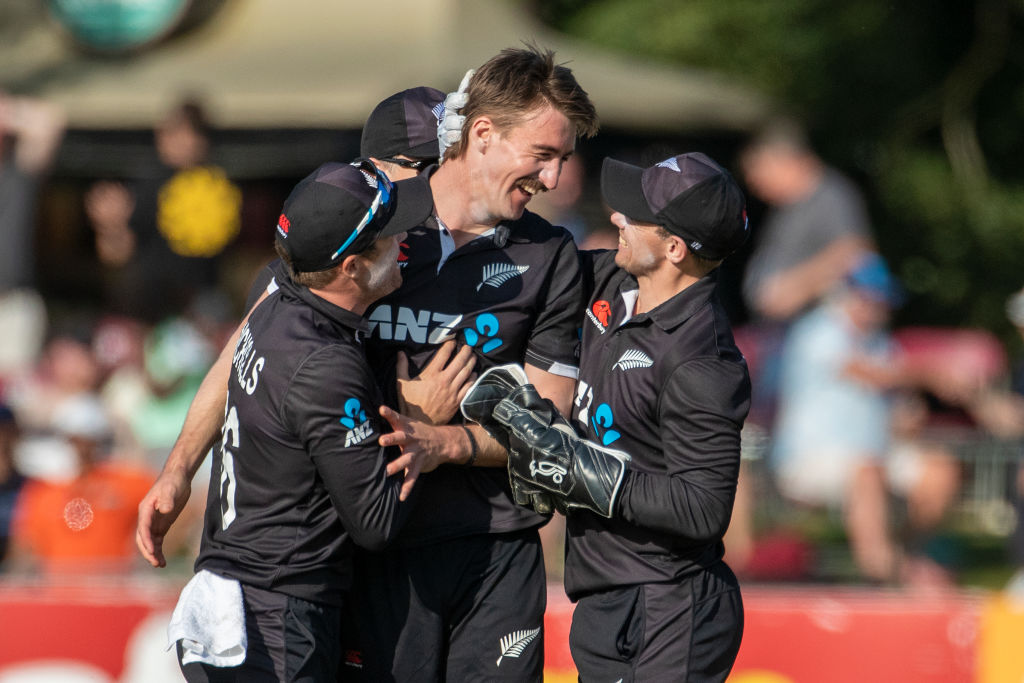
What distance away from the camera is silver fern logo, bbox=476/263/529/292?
3.77 meters

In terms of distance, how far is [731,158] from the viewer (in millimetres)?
12414

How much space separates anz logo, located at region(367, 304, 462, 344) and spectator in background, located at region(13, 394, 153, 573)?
4.31 m

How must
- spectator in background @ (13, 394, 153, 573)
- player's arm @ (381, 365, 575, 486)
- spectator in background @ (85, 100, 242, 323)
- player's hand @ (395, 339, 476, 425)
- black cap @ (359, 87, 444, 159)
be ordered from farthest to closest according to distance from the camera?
spectator in background @ (85, 100, 242, 323)
spectator in background @ (13, 394, 153, 573)
black cap @ (359, 87, 444, 159)
player's hand @ (395, 339, 476, 425)
player's arm @ (381, 365, 575, 486)

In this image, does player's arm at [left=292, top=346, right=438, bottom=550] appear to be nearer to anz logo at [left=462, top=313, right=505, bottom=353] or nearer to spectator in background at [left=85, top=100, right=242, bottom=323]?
anz logo at [left=462, top=313, right=505, bottom=353]

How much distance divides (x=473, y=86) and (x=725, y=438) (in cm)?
122

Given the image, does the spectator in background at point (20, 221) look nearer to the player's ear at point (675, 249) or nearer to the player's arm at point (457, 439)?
the player's arm at point (457, 439)

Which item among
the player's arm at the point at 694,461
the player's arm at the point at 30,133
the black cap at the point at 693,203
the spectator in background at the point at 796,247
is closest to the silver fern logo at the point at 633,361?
the player's arm at the point at 694,461

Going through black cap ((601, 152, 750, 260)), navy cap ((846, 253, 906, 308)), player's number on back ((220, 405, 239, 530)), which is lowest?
navy cap ((846, 253, 906, 308))

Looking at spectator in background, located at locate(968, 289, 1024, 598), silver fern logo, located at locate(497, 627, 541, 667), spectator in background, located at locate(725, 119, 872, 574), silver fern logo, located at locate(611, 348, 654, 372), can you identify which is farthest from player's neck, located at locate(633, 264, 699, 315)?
spectator in background, located at locate(725, 119, 872, 574)

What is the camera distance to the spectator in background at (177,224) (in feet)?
30.5

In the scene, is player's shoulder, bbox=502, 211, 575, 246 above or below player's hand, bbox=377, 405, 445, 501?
above

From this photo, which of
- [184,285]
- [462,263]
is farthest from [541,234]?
[184,285]

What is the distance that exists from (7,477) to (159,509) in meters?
4.66

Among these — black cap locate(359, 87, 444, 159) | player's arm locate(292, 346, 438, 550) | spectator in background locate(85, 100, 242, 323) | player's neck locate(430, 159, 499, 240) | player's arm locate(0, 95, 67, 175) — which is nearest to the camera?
player's arm locate(292, 346, 438, 550)
